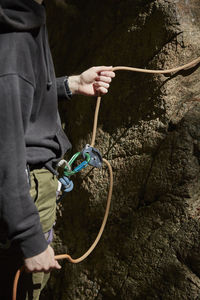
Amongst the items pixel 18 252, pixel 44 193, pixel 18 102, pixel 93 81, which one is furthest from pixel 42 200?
pixel 93 81

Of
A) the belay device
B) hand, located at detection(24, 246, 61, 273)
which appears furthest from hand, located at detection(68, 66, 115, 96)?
hand, located at detection(24, 246, 61, 273)

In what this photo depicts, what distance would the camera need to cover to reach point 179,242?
55.1 inches

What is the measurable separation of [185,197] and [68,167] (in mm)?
536

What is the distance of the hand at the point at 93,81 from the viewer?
56.6 inches

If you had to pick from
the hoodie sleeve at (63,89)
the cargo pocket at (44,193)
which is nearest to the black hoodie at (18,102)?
the cargo pocket at (44,193)

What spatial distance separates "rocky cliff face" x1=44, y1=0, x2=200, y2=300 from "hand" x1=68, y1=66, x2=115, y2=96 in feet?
0.93

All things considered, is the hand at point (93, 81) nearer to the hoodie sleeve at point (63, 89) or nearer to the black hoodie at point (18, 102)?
the hoodie sleeve at point (63, 89)

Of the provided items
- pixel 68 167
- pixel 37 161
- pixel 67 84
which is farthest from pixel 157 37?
pixel 37 161

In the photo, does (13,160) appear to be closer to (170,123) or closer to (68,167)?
(68,167)

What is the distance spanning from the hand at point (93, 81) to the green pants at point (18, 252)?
0.44 meters

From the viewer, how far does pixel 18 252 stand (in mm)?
1216

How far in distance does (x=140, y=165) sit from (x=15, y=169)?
0.81m

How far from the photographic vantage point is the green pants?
1188mm

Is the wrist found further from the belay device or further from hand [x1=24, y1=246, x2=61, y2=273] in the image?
hand [x1=24, y1=246, x2=61, y2=273]
